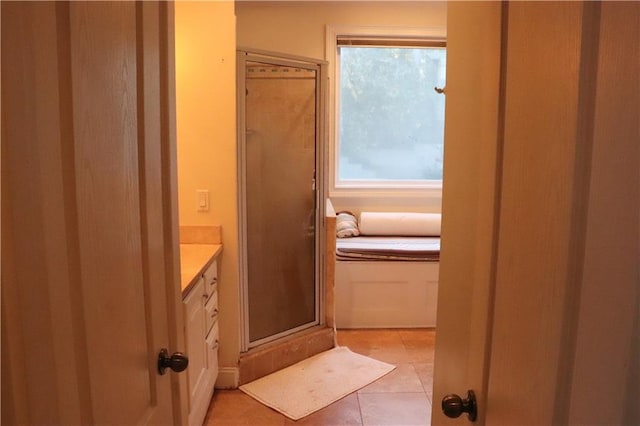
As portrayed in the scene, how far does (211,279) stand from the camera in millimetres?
2650

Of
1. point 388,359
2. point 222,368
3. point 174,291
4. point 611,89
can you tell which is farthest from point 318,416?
point 611,89

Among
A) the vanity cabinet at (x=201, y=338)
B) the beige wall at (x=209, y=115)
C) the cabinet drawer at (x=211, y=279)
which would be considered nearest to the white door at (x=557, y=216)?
the vanity cabinet at (x=201, y=338)

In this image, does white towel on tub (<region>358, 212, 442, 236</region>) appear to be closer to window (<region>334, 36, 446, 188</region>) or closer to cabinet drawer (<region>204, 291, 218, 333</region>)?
window (<region>334, 36, 446, 188</region>)

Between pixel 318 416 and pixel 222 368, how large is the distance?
2.16 feet

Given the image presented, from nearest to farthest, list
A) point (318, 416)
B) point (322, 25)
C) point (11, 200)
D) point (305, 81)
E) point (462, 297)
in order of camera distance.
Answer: point (11, 200) < point (462, 297) < point (318, 416) < point (305, 81) < point (322, 25)

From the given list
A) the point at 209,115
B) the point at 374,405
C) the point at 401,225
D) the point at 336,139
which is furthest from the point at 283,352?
the point at 336,139

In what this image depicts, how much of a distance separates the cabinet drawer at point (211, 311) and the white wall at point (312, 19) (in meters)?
2.48

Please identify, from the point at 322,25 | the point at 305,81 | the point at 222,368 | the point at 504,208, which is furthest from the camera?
the point at 322,25

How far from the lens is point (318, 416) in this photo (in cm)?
267

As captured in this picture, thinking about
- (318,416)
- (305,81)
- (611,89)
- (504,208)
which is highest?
(305,81)

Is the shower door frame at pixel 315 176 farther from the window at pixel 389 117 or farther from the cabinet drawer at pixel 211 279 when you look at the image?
the window at pixel 389 117

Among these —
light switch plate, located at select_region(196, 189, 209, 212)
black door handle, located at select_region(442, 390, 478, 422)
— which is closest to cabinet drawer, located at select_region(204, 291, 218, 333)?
light switch plate, located at select_region(196, 189, 209, 212)

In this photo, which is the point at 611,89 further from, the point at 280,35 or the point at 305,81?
the point at 280,35

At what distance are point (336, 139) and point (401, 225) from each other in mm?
1008
